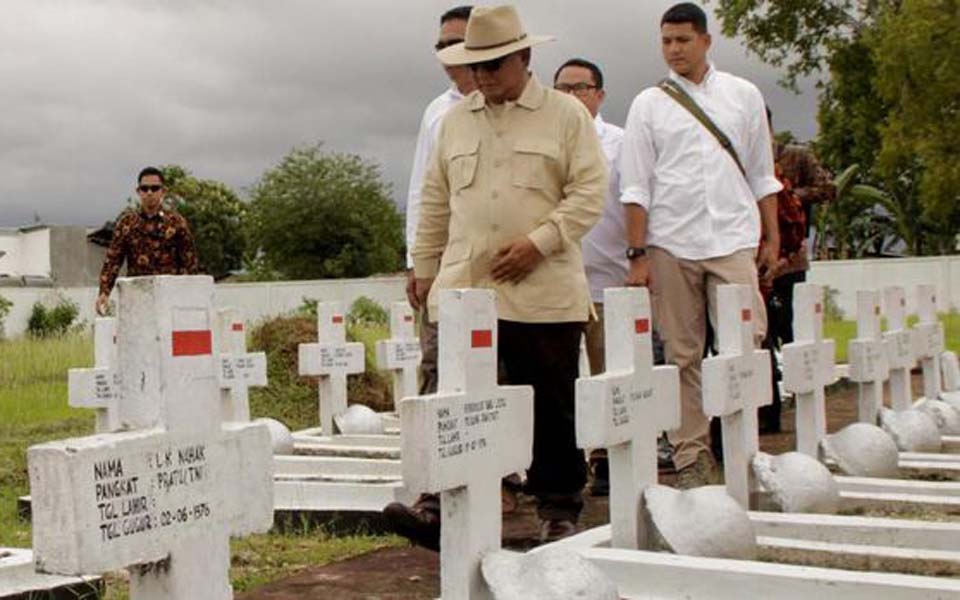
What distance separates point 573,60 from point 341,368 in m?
2.65

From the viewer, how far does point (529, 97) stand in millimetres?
5492

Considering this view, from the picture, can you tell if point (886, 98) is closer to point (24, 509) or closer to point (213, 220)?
point (24, 509)

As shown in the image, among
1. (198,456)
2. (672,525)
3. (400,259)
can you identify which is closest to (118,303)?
(198,456)

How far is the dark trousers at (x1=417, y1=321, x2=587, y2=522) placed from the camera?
5.38m

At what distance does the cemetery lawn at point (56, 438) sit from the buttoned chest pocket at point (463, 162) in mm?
1383

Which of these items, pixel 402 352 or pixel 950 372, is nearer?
pixel 402 352

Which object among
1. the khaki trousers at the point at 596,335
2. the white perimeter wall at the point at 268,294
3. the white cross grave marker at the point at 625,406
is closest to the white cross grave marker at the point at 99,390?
the khaki trousers at the point at 596,335

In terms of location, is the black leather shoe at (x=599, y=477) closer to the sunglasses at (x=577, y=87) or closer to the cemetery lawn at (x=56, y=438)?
the cemetery lawn at (x=56, y=438)

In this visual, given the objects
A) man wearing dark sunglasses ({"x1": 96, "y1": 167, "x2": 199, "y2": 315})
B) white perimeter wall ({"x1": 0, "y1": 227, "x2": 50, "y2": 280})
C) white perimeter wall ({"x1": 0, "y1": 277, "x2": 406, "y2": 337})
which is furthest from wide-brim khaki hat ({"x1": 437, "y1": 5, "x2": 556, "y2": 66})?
white perimeter wall ({"x1": 0, "y1": 227, "x2": 50, "y2": 280})

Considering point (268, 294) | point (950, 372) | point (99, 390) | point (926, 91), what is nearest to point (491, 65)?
point (99, 390)

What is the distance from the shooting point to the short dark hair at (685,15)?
6602 millimetres

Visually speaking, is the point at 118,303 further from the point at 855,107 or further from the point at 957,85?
the point at 855,107

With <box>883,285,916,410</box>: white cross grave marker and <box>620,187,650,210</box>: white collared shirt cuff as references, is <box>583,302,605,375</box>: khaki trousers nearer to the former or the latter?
<box>620,187,650,210</box>: white collared shirt cuff

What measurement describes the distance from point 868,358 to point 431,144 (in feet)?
8.70
